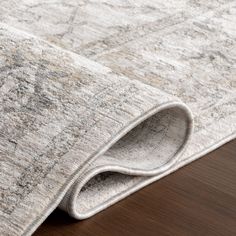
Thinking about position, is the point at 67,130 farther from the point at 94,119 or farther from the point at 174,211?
the point at 174,211

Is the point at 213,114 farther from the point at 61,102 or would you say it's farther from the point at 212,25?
the point at 212,25

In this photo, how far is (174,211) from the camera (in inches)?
42.8

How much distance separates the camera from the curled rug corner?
95 cm

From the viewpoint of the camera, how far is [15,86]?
1111 mm

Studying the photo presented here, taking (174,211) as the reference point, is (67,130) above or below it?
above

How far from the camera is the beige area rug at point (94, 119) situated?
0.97m

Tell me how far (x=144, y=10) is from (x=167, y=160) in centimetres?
91

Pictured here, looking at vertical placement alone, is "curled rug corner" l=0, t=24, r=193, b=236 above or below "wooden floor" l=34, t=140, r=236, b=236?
above

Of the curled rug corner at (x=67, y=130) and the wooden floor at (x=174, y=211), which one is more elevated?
the curled rug corner at (x=67, y=130)

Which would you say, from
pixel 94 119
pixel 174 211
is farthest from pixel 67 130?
pixel 174 211

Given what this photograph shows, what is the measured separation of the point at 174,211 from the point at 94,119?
0.22 m

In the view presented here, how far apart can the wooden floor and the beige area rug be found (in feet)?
0.07

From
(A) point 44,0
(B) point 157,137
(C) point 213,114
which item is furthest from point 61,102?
(A) point 44,0

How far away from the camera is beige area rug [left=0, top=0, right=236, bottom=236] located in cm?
97
